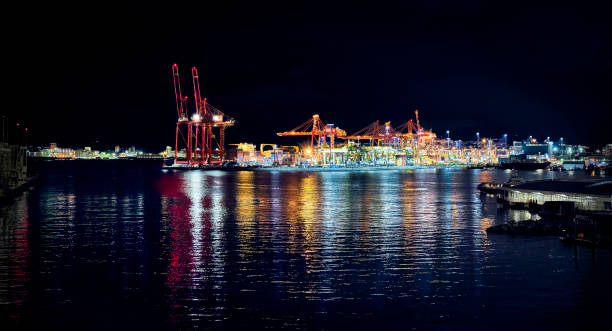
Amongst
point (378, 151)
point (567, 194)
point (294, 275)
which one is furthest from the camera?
point (378, 151)

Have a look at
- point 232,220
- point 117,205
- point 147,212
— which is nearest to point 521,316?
point 232,220

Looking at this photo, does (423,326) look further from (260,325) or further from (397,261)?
(397,261)

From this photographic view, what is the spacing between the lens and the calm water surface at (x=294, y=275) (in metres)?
9.98

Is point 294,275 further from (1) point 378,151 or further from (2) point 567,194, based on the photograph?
(1) point 378,151

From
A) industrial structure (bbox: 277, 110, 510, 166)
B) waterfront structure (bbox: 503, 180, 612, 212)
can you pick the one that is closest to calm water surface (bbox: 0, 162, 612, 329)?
waterfront structure (bbox: 503, 180, 612, 212)

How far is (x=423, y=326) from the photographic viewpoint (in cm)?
944

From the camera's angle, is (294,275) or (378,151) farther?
(378,151)

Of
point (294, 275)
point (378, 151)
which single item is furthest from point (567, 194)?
point (378, 151)

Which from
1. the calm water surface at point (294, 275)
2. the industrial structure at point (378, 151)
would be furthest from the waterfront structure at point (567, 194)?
the industrial structure at point (378, 151)

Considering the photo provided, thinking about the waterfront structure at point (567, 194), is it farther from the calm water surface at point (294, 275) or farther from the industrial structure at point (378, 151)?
the industrial structure at point (378, 151)

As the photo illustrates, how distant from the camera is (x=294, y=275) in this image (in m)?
13.1

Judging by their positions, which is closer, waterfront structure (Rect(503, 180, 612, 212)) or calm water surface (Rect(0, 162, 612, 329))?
calm water surface (Rect(0, 162, 612, 329))

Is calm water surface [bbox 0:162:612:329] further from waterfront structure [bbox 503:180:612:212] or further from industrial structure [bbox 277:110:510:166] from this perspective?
industrial structure [bbox 277:110:510:166]

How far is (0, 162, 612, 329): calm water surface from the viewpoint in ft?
32.7
